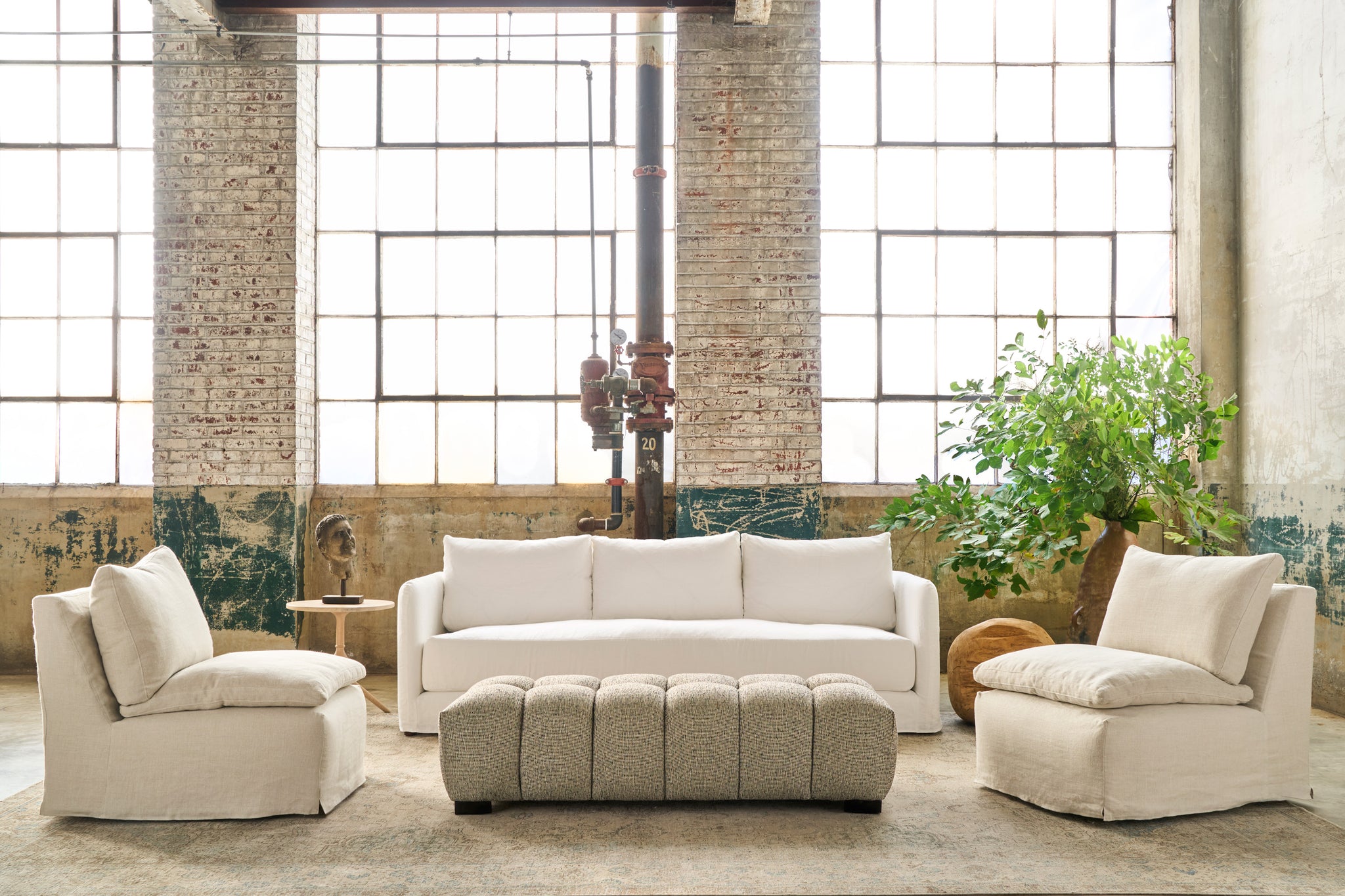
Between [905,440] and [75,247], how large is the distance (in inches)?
208

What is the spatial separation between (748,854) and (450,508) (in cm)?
364

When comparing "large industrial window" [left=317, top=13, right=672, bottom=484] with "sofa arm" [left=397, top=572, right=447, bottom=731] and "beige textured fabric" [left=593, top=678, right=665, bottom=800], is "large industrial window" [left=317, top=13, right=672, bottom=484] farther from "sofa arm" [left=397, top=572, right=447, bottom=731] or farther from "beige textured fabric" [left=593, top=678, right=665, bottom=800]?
"beige textured fabric" [left=593, top=678, right=665, bottom=800]

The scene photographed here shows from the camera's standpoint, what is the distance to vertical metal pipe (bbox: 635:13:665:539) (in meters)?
5.58

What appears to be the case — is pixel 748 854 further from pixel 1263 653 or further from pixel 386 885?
pixel 1263 653

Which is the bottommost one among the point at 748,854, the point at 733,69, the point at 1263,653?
the point at 748,854

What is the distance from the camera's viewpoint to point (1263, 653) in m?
3.21

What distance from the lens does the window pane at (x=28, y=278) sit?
618cm

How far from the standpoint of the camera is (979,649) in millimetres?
4426

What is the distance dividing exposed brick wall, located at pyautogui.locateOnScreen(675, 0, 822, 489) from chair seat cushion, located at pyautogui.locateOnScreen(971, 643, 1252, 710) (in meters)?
2.50

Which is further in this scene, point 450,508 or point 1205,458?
point 450,508

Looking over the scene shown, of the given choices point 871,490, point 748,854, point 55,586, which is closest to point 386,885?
point 748,854

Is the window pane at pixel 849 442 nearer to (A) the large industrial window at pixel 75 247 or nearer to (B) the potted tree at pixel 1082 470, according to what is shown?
(B) the potted tree at pixel 1082 470

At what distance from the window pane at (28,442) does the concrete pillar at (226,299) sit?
36.4 inches

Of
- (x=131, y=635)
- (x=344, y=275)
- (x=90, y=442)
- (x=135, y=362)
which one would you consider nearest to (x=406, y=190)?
(x=344, y=275)
